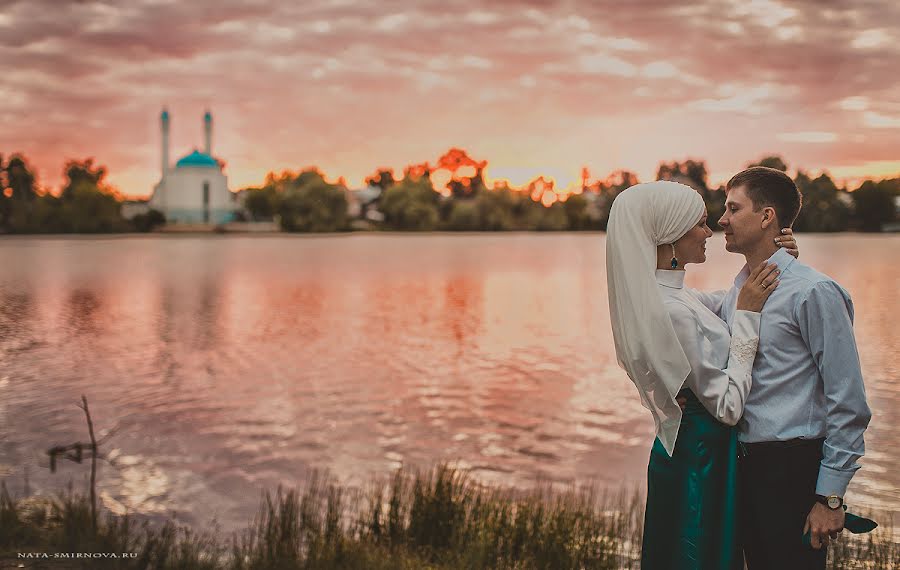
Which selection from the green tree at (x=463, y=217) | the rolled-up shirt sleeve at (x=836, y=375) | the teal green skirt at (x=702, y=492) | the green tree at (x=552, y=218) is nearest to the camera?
the rolled-up shirt sleeve at (x=836, y=375)

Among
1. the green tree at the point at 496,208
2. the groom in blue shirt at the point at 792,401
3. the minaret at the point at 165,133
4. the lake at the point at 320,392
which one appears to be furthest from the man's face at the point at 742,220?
the minaret at the point at 165,133

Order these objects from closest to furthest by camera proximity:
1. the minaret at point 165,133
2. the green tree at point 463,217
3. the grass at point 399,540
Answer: the grass at point 399,540
the minaret at point 165,133
the green tree at point 463,217

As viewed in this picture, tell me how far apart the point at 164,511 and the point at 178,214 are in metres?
138

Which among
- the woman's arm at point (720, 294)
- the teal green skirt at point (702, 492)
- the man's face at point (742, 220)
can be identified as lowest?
the teal green skirt at point (702, 492)

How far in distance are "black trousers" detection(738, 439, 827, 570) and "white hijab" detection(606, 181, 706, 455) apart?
38cm

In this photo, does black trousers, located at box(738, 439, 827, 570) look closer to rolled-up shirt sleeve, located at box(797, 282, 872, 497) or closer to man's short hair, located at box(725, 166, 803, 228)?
rolled-up shirt sleeve, located at box(797, 282, 872, 497)

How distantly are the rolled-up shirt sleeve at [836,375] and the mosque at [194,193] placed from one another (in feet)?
457

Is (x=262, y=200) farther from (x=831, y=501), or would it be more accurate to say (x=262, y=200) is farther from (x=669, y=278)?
(x=831, y=501)

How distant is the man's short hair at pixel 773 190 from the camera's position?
347 cm

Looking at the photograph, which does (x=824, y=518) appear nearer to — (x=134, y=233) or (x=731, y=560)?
(x=731, y=560)

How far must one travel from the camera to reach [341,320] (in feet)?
118

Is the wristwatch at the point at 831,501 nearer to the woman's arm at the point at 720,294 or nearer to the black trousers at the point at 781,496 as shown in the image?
the black trousers at the point at 781,496

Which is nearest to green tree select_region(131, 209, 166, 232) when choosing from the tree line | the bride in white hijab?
the tree line

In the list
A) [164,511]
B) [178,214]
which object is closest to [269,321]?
[164,511]
